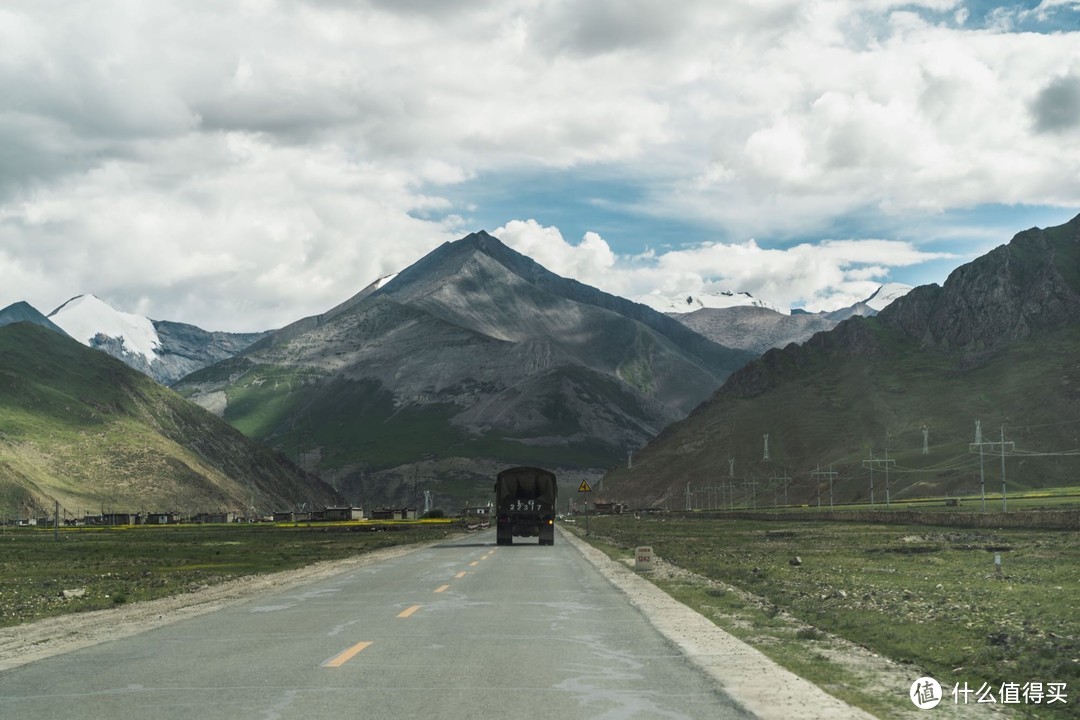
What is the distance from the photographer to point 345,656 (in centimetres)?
1669

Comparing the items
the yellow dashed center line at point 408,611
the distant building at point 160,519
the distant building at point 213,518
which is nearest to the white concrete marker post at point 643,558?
the yellow dashed center line at point 408,611

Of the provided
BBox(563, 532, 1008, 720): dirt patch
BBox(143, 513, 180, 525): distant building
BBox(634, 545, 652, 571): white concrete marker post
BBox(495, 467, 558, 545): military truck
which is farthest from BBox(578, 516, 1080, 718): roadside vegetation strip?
BBox(143, 513, 180, 525): distant building

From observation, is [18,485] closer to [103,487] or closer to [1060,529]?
[103,487]

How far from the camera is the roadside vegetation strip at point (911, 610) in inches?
617

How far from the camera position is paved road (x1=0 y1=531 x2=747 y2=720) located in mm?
12672

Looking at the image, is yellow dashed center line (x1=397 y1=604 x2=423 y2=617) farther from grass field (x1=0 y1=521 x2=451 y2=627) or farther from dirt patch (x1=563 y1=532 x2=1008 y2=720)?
grass field (x1=0 y1=521 x2=451 y2=627)

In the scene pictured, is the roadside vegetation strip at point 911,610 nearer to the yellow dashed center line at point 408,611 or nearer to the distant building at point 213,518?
the yellow dashed center line at point 408,611

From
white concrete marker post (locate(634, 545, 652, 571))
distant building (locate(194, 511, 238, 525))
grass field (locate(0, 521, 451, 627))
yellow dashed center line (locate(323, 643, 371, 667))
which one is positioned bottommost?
distant building (locate(194, 511, 238, 525))

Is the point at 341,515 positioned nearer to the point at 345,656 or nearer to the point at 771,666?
the point at 345,656

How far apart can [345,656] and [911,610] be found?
13.6 m

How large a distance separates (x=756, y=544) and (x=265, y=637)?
4863cm

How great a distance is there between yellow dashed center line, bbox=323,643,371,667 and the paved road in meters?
0.03

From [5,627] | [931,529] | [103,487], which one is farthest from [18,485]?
[5,627]

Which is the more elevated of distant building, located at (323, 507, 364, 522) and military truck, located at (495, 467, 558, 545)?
military truck, located at (495, 467, 558, 545)
